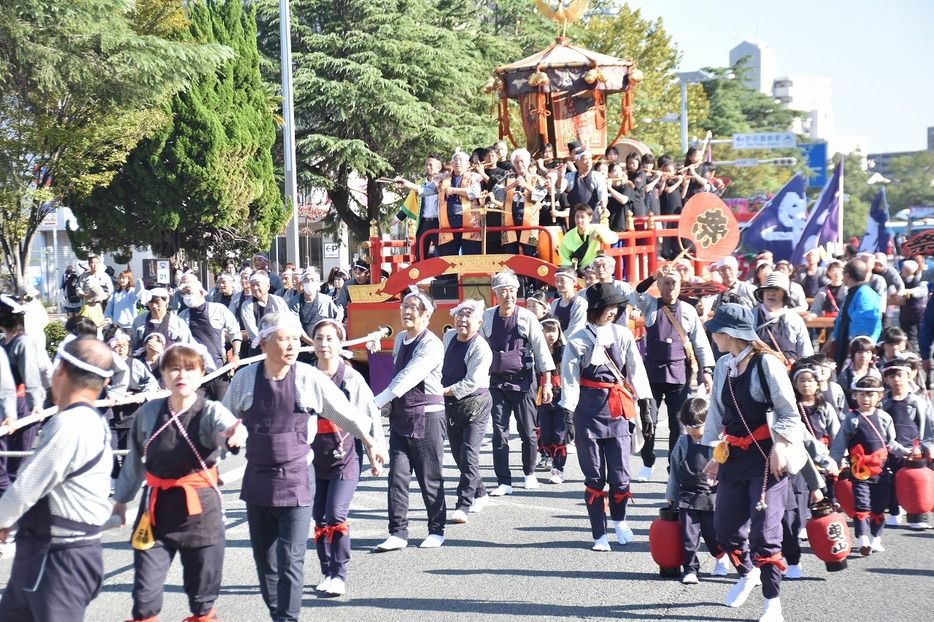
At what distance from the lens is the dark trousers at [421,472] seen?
770cm

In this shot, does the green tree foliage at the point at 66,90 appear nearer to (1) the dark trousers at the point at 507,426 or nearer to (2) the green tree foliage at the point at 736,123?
(1) the dark trousers at the point at 507,426

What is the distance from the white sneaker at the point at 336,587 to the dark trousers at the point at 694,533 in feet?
6.65

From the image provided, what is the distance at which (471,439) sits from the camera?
8.71 m

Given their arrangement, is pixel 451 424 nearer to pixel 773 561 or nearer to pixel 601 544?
pixel 601 544

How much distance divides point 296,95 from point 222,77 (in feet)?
10.5

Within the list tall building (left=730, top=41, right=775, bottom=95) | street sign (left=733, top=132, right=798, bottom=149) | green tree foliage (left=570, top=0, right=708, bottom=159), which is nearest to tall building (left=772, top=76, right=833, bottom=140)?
tall building (left=730, top=41, right=775, bottom=95)

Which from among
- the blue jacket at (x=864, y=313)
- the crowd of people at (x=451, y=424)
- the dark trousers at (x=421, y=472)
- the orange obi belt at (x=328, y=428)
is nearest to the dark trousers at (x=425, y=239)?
the crowd of people at (x=451, y=424)

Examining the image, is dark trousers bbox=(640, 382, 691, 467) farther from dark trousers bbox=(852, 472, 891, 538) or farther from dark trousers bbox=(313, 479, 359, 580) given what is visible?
dark trousers bbox=(313, 479, 359, 580)

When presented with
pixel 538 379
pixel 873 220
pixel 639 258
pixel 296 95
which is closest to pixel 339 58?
pixel 296 95

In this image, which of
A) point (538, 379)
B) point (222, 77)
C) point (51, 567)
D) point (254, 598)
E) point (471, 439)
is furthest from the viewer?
point (222, 77)

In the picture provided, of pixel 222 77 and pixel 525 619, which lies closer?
pixel 525 619

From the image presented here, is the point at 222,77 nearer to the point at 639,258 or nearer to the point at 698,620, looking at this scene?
the point at 639,258

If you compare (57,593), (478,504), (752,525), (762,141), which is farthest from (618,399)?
(762,141)

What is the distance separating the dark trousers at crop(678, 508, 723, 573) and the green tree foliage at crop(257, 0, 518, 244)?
26533mm
